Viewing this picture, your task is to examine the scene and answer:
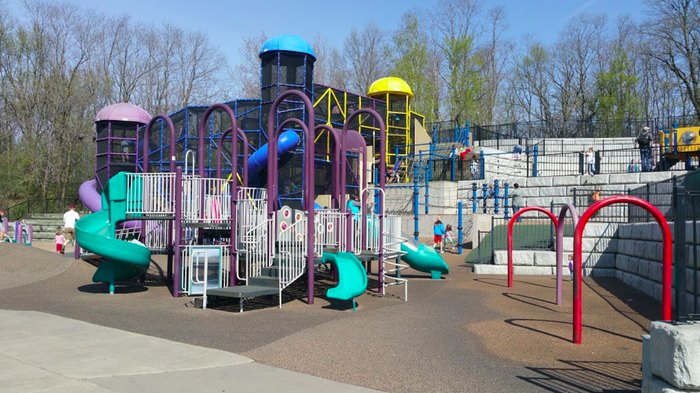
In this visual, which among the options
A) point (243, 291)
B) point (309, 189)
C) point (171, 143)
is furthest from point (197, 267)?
point (171, 143)

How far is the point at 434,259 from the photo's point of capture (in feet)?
55.7

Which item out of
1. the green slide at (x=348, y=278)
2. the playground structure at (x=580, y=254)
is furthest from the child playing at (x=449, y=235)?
the playground structure at (x=580, y=254)

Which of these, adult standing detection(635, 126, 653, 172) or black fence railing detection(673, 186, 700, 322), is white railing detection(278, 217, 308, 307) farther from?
adult standing detection(635, 126, 653, 172)

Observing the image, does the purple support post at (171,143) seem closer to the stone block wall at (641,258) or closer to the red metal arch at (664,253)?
the red metal arch at (664,253)

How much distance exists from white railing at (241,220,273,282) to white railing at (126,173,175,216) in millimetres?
1943

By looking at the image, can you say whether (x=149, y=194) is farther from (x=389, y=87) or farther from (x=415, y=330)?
(x=389, y=87)

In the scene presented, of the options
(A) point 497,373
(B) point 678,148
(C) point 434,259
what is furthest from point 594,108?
(A) point 497,373

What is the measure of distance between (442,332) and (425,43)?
4620cm

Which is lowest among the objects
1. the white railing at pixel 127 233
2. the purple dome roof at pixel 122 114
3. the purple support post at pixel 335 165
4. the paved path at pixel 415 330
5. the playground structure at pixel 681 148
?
the paved path at pixel 415 330

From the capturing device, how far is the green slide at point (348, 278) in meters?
11.5

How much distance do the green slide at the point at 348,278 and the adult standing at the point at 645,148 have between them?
18.4 metres

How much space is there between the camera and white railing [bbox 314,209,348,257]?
43.2 feet

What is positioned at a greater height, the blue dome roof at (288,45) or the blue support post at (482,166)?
the blue dome roof at (288,45)

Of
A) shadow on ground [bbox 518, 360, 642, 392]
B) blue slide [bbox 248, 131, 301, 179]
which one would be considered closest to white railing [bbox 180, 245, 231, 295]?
shadow on ground [bbox 518, 360, 642, 392]
